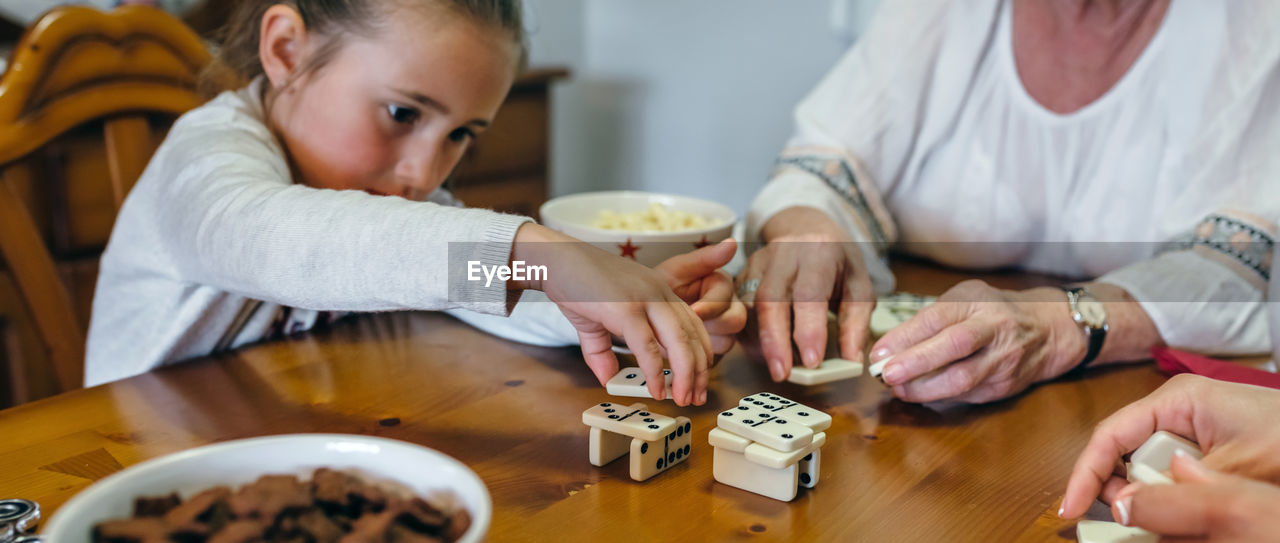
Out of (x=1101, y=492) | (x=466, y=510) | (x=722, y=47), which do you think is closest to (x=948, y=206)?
(x=1101, y=492)

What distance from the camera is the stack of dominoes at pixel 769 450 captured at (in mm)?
570

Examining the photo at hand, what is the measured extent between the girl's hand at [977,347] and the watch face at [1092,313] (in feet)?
0.06

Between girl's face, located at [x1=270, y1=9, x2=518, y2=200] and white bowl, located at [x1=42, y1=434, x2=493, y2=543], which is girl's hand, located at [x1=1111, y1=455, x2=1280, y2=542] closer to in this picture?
white bowl, located at [x1=42, y1=434, x2=493, y2=543]

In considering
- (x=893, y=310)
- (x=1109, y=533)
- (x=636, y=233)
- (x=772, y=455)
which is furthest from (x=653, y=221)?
(x=1109, y=533)

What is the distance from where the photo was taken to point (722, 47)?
2.77 m

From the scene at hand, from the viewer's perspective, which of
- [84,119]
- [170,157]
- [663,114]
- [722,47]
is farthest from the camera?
[663,114]

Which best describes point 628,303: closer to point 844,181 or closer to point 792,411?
point 792,411

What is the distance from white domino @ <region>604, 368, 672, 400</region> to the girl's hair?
0.47 meters

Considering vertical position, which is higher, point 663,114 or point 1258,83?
point 1258,83

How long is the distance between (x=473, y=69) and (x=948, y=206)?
2.25ft

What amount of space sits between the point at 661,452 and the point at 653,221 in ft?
1.44

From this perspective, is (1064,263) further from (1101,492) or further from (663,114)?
(663,114)

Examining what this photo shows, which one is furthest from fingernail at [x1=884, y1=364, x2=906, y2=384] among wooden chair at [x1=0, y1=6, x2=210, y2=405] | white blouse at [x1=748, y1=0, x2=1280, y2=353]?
wooden chair at [x1=0, y1=6, x2=210, y2=405]

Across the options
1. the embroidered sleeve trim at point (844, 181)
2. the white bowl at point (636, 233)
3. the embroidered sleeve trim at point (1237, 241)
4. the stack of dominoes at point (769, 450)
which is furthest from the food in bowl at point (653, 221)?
the embroidered sleeve trim at point (1237, 241)
